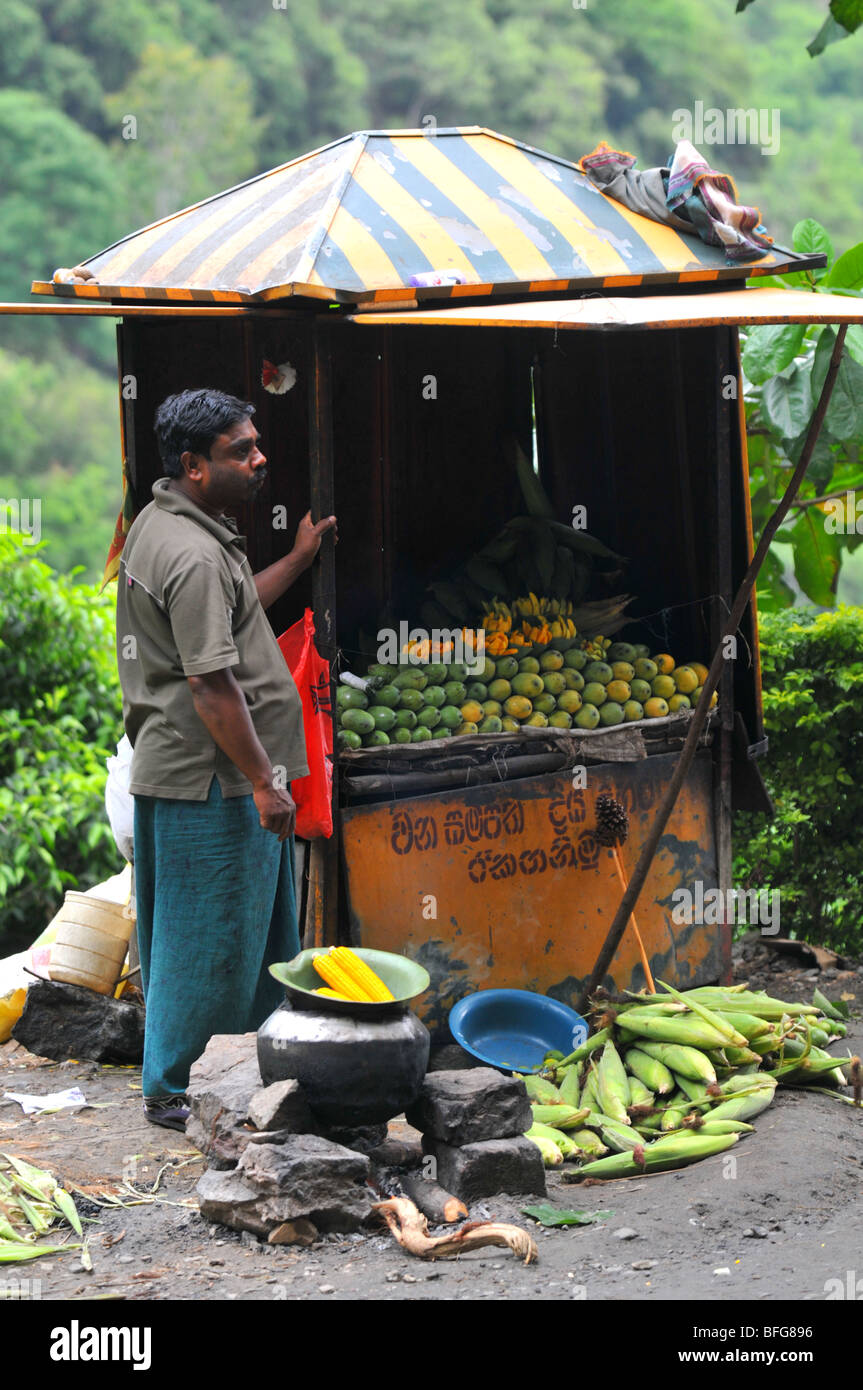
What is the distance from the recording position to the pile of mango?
536cm

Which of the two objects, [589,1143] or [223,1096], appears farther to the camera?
[589,1143]

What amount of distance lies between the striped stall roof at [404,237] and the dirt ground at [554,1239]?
2.72 m

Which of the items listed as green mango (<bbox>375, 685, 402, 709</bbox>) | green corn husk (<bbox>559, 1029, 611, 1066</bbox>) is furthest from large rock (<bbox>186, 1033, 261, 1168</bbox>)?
green mango (<bbox>375, 685, 402, 709</bbox>)

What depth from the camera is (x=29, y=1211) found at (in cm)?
395

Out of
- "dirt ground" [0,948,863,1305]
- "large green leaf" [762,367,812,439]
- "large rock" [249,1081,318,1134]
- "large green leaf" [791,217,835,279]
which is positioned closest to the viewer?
"dirt ground" [0,948,863,1305]

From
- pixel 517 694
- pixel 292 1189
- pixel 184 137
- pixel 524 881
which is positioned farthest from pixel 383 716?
pixel 184 137

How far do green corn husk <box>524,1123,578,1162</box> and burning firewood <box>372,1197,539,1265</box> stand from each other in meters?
0.67

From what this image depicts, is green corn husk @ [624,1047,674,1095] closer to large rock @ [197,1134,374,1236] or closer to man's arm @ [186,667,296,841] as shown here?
large rock @ [197,1134,374,1236]

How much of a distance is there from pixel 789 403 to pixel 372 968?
112 inches

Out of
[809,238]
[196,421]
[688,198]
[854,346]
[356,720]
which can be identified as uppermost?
[809,238]

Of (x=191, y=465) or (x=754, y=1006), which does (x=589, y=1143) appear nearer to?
(x=754, y=1006)

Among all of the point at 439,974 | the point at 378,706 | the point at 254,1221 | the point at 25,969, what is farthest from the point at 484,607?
the point at 254,1221

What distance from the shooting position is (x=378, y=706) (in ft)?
17.5

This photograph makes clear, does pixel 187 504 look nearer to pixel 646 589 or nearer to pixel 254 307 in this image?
pixel 254 307
